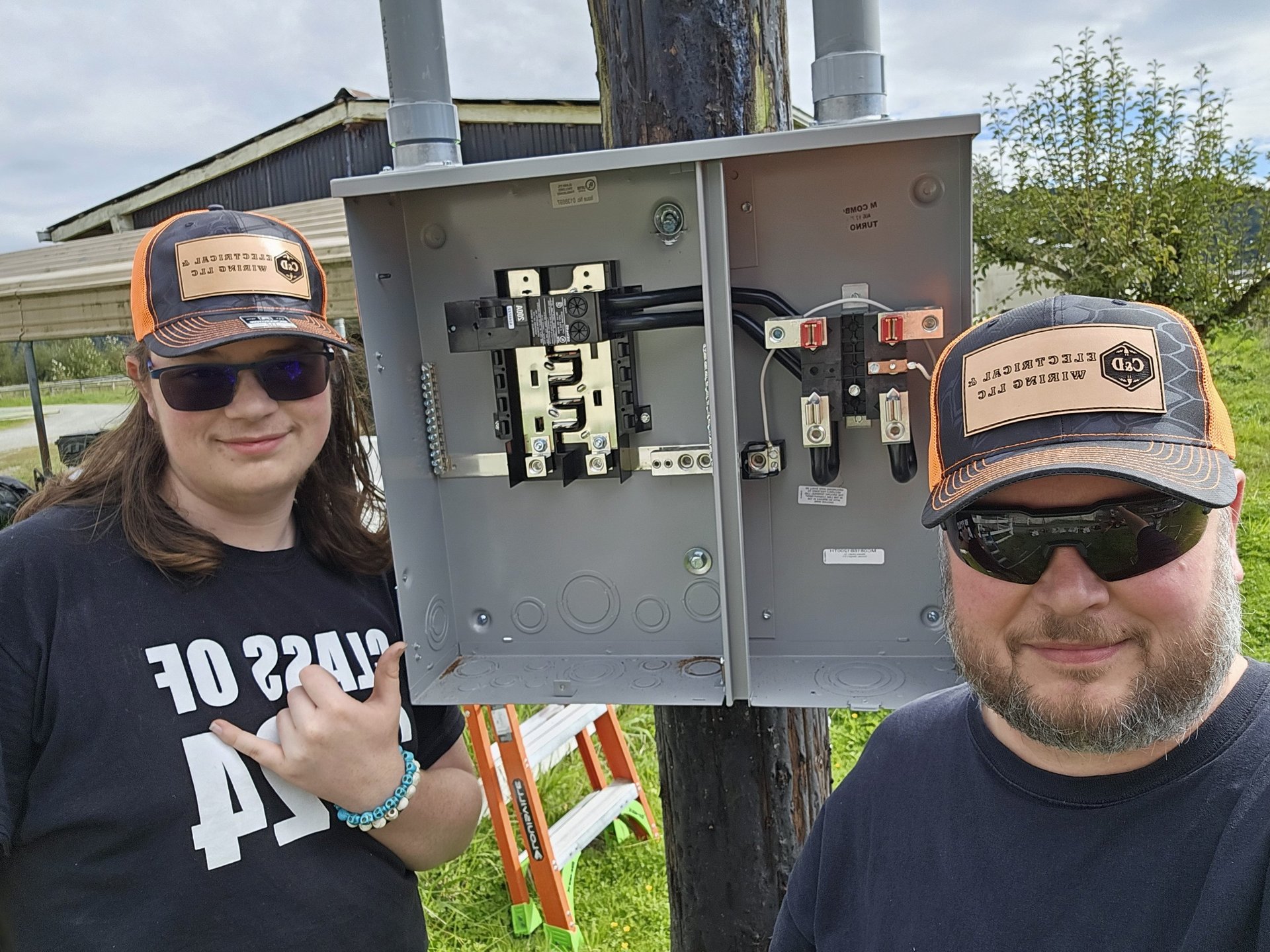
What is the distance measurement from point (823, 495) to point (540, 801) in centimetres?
190

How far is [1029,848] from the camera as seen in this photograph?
3.22 ft

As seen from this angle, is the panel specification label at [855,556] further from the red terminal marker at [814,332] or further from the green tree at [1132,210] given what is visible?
the green tree at [1132,210]

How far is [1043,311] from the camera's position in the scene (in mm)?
1010

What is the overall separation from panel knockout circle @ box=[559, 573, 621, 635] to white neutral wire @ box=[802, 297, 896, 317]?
0.66 meters

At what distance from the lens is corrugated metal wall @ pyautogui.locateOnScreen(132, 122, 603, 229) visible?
7285 mm

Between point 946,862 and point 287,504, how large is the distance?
110cm

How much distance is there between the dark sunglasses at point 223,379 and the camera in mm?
1298

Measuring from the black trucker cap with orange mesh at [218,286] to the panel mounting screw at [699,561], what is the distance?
29.8 inches

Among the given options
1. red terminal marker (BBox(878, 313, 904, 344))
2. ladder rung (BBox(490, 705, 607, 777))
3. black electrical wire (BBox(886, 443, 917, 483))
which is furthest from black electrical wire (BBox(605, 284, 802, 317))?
ladder rung (BBox(490, 705, 607, 777))

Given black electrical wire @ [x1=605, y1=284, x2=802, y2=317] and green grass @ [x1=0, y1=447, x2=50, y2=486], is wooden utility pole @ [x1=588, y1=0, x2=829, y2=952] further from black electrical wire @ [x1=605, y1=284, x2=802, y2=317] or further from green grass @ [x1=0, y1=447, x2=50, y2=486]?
green grass @ [x1=0, y1=447, x2=50, y2=486]

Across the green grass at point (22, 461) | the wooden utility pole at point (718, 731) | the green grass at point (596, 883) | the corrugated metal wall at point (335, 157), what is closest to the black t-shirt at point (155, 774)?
the wooden utility pole at point (718, 731)

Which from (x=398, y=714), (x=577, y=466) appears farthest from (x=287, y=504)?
(x=577, y=466)

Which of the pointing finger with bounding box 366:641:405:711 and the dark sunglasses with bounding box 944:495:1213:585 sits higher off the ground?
the dark sunglasses with bounding box 944:495:1213:585

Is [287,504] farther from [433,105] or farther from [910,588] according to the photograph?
[910,588]
